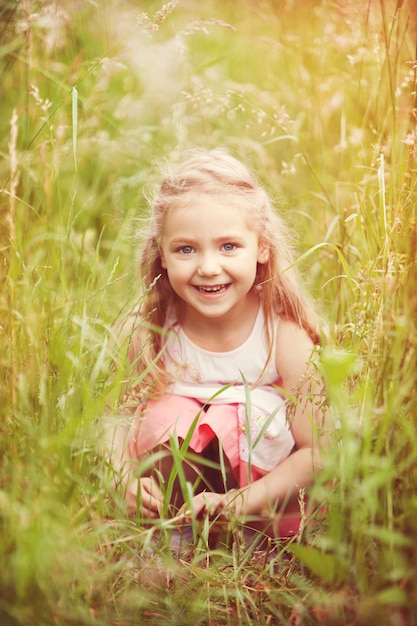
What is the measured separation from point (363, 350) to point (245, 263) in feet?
1.50

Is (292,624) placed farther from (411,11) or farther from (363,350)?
(411,11)

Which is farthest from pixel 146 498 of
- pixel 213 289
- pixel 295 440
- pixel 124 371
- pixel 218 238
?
A: pixel 218 238

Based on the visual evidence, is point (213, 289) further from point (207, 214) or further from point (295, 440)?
point (295, 440)

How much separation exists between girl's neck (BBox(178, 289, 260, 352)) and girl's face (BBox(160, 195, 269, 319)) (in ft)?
0.46

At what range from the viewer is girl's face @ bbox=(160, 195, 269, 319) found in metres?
2.08

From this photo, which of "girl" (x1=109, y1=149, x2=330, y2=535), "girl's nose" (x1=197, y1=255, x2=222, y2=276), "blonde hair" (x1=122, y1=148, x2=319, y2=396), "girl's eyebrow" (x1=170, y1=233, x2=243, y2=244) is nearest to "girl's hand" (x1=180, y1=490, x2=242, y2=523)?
"girl" (x1=109, y1=149, x2=330, y2=535)

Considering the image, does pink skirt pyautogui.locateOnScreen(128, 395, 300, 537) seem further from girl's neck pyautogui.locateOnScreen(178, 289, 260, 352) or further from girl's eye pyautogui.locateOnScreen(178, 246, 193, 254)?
girl's eye pyautogui.locateOnScreen(178, 246, 193, 254)

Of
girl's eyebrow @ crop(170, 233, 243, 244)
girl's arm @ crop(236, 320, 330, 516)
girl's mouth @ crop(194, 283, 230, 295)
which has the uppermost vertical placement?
girl's eyebrow @ crop(170, 233, 243, 244)

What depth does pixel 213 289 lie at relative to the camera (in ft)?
7.00

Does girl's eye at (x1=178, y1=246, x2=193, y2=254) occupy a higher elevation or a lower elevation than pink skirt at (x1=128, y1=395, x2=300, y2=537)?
higher

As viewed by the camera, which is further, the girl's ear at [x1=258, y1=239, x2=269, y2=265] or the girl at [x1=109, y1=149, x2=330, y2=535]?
the girl's ear at [x1=258, y1=239, x2=269, y2=265]

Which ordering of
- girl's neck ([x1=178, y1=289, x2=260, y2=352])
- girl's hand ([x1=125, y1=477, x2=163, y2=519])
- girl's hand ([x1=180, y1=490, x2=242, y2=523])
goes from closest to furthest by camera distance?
1. girl's hand ([x1=180, y1=490, x2=242, y2=523])
2. girl's hand ([x1=125, y1=477, x2=163, y2=519])
3. girl's neck ([x1=178, y1=289, x2=260, y2=352])

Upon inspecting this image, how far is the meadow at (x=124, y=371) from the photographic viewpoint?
1375 mm

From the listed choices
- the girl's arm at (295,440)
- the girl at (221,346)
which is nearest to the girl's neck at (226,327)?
the girl at (221,346)
